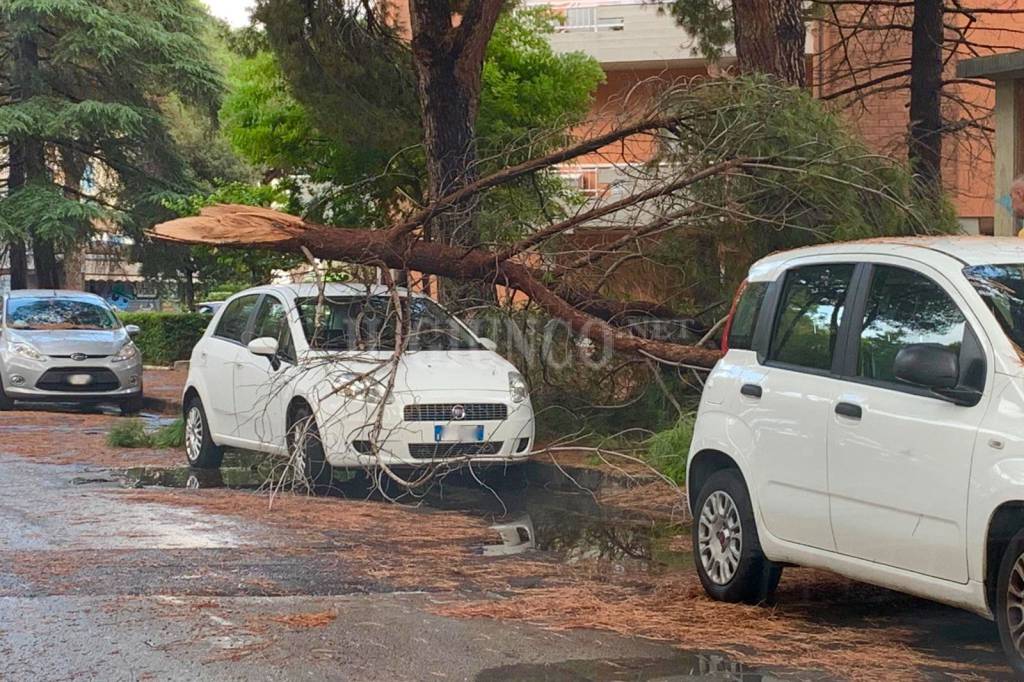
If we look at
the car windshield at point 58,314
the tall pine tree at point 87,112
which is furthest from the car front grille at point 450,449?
the tall pine tree at point 87,112

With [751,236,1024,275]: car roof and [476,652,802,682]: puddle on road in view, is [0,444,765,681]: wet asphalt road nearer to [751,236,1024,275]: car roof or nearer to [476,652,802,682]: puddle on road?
[476,652,802,682]: puddle on road

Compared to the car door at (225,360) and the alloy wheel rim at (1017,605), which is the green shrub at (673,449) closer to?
Answer: the car door at (225,360)

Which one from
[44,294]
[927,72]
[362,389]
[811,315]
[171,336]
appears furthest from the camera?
[171,336]

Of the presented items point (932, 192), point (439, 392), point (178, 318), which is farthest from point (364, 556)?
point (178, 318)

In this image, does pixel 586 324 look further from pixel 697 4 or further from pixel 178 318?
pixel 178 318

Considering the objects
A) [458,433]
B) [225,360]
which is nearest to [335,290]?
[225,360]

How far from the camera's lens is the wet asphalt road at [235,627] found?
6.18m

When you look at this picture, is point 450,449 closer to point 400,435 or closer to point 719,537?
point 400,435

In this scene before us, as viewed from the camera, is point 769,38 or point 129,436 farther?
point 129,436

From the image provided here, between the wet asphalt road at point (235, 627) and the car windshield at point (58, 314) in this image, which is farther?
the car windshield at point (58, 314)

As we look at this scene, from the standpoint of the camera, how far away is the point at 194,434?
1377 centimetres

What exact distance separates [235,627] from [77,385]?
15075mm

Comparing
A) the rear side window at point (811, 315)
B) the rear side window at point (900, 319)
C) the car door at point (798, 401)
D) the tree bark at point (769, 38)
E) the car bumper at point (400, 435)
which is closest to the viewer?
the rear side window at point (900, 319)

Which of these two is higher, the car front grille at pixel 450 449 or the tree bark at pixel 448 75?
the tree bark at pixel 448 75
